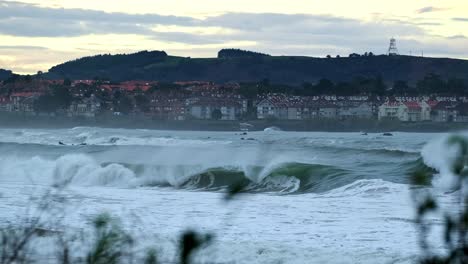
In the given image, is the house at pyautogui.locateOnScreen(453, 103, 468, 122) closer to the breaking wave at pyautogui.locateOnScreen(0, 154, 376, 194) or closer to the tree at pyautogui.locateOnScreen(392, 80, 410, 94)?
the tree at pyautogui.locateOnScreen(392, 80, 410, 94)

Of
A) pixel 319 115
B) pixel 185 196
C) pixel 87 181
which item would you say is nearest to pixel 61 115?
pixel 319 115

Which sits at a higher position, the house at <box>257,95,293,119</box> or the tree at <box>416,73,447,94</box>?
the tree at <box>416,73,447,94</box>

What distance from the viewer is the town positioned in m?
105

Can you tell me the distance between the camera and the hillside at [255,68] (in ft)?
400

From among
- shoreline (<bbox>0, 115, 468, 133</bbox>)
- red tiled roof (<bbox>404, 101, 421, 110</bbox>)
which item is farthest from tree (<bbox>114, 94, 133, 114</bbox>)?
red tiled roof (<bbox>404, 101, 421, 110</bbox>)

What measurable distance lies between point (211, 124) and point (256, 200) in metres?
82.6

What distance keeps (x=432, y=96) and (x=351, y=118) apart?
8.72 metres

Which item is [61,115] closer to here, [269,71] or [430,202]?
[269,71]

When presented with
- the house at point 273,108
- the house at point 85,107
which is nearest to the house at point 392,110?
the house at point 273,108

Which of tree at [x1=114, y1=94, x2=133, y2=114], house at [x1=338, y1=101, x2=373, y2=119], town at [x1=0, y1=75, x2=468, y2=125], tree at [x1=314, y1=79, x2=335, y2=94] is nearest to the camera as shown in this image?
house at [x1=338, y1=101, x2=373, y2=119]

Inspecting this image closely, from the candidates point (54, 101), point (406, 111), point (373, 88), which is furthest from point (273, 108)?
point (54, 101)

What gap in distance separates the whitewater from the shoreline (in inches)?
2104

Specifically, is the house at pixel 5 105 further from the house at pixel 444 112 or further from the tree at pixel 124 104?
the house at pixel 444 112

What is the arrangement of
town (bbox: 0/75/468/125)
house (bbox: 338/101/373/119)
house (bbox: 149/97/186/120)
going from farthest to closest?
house (bbox: 149/97/186/120)
town (bbox: 0/75/468/125)
house (bbox: 338/101/373/119)
